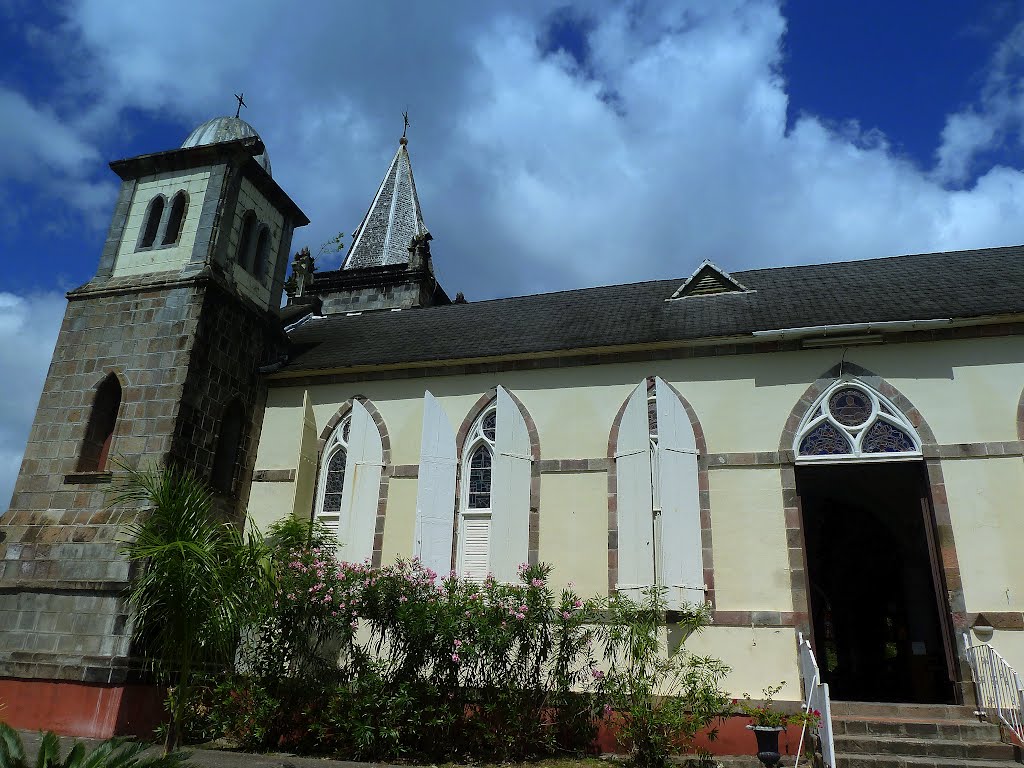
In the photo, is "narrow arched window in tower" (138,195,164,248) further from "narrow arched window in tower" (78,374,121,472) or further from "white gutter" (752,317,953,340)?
"white gutter" (752,317,953,340)

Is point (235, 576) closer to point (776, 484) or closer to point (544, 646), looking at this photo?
point (544, 646)

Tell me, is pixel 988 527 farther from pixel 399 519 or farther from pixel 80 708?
pixel 80 708

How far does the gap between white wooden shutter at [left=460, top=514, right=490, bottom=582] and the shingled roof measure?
295 cm

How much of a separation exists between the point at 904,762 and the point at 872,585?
980 centimetres

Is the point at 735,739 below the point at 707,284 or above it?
below

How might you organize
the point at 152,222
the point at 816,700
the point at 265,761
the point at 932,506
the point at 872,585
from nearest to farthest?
the point at 816,700 < the point at 265,761 < the point at 932,506 < the point at 152,222 < the point at 872,585

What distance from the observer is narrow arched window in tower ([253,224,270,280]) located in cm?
1575

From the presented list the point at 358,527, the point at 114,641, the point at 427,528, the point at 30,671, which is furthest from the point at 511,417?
the point at 30,671

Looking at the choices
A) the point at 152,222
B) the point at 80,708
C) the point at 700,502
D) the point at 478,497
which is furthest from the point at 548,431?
the point at 152,222

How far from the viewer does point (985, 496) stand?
10.7 meters

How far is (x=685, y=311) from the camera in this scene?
14.3 meters

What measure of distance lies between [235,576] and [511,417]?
526 centimetres

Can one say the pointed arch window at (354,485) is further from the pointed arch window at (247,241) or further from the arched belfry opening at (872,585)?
the arched belfry opening at (872,585)

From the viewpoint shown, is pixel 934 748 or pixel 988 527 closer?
pixel 934 748
